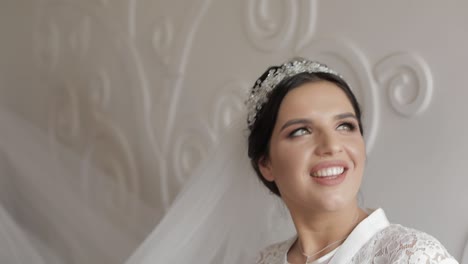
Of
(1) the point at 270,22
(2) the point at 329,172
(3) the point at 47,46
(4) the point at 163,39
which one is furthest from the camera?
(3) the point at 47,46

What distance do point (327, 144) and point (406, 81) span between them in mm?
350

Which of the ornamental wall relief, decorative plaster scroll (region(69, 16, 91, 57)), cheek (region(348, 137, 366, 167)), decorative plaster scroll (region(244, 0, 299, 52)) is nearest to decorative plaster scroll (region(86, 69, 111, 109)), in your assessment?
the ornamental wall relief

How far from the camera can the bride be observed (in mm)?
1065

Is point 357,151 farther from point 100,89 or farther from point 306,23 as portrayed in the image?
point 100,89

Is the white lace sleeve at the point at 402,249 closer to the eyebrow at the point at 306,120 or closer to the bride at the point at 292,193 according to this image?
the bride at the point at 292,193

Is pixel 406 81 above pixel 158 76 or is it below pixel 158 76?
above

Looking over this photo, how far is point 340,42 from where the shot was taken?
1.45m

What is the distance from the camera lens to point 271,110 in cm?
117

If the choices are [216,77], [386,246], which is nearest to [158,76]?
[216,77]

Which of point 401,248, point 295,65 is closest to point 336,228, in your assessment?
point 401,248

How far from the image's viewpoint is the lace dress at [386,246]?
0.94m

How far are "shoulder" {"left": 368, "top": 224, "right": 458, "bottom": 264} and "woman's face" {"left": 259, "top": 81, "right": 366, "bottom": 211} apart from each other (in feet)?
0.31

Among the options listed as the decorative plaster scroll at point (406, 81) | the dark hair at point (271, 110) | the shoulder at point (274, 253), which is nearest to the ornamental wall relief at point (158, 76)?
the decorative plaster scroll at point (406, 81)

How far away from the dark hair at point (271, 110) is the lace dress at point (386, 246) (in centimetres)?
21
